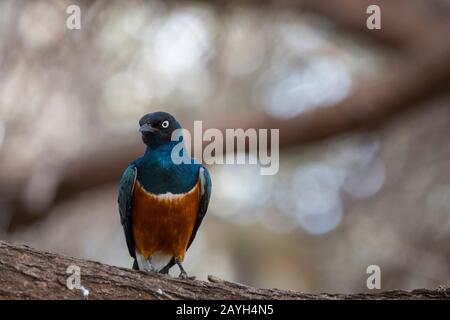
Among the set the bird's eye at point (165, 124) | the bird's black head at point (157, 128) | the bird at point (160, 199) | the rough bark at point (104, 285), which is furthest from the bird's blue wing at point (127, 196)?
the rough bark at point (104, 285)

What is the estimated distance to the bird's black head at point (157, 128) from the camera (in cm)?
582

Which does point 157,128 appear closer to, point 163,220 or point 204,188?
point 204,188

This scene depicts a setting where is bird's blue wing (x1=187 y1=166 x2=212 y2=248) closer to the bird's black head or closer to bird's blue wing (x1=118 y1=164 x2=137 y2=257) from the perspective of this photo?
the bird's black head

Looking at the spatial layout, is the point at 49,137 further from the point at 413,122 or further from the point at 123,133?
the point at 413,122

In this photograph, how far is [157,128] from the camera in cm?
587

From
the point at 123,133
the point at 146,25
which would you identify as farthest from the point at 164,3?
the point at 123,133

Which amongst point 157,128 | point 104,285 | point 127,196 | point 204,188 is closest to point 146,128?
point 157,128

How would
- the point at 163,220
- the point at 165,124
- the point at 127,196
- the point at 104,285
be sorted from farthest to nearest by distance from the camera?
the point at 165,124 < the point at 127,196 < the point at 163,220 < the point at 104,285

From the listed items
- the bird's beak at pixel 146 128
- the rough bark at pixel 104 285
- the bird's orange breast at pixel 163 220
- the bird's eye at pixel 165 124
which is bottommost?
the rough bark at pixel 104 285

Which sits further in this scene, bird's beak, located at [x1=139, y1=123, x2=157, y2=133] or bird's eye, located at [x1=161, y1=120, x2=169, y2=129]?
bird's eye, located at [x1=161, y1=120, x2=169, y2=129]

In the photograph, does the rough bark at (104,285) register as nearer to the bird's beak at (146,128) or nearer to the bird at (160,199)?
the bird at (160,199)

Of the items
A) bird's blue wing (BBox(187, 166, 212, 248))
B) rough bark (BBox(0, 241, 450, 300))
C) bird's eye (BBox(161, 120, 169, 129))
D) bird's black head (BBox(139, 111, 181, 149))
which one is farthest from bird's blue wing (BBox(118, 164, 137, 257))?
rough bark (BBox(0, 241, 450, 300))

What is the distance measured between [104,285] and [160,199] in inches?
58.0

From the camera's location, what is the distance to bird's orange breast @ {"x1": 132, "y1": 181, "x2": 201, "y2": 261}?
225 inches
